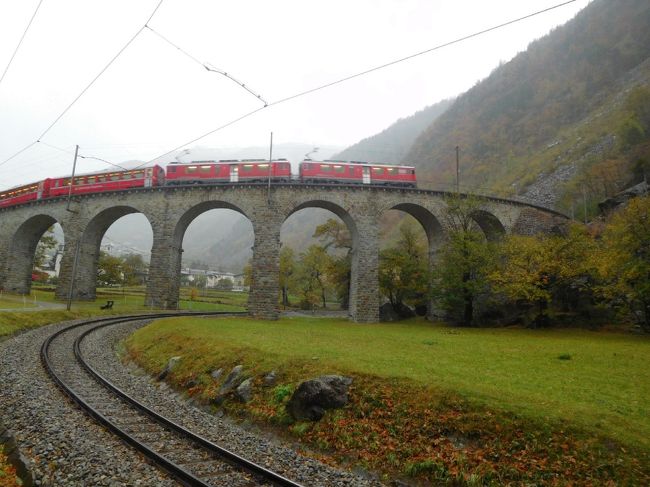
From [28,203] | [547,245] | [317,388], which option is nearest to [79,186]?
[28,203]

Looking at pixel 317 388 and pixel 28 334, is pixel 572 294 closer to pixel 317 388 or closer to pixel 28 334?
pixel 317 388

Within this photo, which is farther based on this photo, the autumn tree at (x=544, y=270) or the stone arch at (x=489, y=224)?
the stone arch at (x=489, y=224)

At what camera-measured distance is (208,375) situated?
42.1ft

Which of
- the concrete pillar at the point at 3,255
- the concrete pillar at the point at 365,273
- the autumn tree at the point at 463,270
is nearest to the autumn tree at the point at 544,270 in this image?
the autumn tree at the point at 463,270

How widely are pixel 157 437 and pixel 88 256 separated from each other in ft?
122

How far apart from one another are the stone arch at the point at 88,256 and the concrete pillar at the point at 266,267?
13.6m

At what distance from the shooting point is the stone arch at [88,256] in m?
37.9

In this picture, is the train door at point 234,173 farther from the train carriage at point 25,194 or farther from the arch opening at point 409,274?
the train carriage at point 25,194

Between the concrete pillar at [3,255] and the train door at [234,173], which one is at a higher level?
the train door at [234,173]

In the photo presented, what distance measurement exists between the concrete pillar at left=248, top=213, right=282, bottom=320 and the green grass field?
421 inches

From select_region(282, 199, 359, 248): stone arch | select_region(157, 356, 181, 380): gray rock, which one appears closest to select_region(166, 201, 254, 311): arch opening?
select_region(282, 199, 359, 248): stone arch

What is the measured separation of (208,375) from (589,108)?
90.7 meters

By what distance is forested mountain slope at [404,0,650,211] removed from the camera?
4853 cm

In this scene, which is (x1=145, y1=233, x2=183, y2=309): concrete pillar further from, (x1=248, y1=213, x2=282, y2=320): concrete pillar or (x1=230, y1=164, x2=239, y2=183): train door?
(x1=248, y1=213, x2=282, y2=320): concrete pillar
